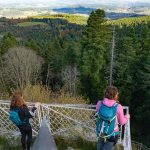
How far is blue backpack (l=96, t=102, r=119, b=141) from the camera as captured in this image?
6.18m

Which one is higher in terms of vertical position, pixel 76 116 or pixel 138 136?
pixel 76 116

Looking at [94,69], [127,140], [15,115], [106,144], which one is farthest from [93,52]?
[106,144]

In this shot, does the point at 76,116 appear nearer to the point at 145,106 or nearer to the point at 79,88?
the point at 145,106

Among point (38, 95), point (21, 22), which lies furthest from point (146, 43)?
point (21, 22)

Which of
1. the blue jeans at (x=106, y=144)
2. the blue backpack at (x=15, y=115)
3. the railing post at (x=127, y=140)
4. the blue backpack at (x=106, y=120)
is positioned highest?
the blue backpack at (x=106, y=120)

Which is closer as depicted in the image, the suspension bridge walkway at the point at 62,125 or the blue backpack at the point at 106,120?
the blue backpack at the point at 106,120

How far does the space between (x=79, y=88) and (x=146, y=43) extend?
7475 mm

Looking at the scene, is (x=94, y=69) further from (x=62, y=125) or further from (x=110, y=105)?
(x=110, y=105)

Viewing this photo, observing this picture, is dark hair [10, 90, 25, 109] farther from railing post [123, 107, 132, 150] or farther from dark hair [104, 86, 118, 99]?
railing post [123, 107, 132, 150]

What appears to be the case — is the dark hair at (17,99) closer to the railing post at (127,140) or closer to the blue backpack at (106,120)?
the blue backpack at (106,120)

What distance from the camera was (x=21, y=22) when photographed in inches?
5315

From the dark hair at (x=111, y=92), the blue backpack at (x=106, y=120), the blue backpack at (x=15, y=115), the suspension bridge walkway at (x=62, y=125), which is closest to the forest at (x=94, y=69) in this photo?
the suspension bridge walkway at (x=62, y=125)

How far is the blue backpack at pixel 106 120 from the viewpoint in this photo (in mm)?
6180

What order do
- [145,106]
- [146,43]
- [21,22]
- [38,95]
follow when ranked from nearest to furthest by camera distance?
[38,95] → [145,106] → [146,43] → [21,22]
